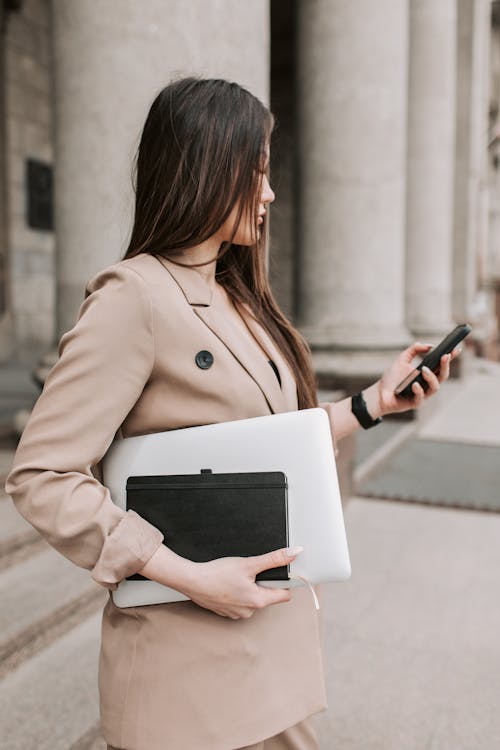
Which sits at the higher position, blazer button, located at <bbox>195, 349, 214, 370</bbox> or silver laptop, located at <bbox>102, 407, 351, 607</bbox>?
blazer button, located at <bbox>195, 349, 214, 370</bbox>

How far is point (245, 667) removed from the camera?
4.66 feet

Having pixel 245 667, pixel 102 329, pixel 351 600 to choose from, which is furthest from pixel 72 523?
pixel 351 600

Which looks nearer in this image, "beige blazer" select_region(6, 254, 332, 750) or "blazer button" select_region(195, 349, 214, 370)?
"beige blazer" select_region(6, 254, 332, 750)

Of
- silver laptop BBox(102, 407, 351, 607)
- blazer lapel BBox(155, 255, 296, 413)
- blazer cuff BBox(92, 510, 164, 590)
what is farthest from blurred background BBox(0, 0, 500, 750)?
blazer cuff BBox(92, 510, 164, 590)

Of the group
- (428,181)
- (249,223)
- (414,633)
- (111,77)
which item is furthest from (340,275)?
(249,223)

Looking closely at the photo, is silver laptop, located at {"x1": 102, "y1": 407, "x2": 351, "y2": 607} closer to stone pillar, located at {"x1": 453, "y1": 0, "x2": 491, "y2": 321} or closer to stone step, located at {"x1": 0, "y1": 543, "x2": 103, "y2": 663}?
stone step, located at {"x1": 0, "y1": 543, "x2": 103, "y2": 663}

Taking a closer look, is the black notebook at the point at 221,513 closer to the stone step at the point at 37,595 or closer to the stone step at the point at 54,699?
the stone step at the point at 54,699

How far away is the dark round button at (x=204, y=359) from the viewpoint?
4.58 feet

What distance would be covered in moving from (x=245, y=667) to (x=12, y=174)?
40.8 feet

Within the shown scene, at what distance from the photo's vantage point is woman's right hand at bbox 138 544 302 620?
1301 millimetres

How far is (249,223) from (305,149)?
7008 mm

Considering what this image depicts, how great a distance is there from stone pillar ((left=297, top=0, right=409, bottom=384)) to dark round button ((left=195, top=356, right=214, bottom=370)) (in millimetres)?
6915

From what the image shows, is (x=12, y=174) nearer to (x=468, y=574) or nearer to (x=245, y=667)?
(x=468, y=574)

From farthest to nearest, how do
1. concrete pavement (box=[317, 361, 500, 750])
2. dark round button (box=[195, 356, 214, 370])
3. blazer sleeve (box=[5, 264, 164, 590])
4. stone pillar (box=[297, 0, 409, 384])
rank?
stone pillar (box=[297, 0, 409, 384]), concrete pavement (box=[317, 361, 500, 750]), dark round button (box=[195, 356, 214, 370]), blazer sleeve (box=[5, 264, 164, 590])
